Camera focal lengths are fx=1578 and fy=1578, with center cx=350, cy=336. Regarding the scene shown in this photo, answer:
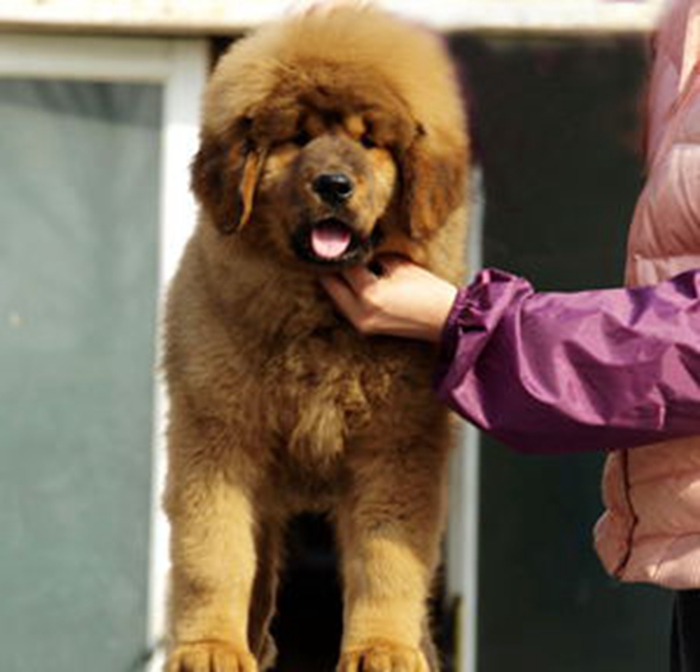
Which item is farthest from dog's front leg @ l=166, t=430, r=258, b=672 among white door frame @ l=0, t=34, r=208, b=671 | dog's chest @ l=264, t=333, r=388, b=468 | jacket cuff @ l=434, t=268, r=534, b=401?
white door frame @ l=0, t=34, r=208, b=671

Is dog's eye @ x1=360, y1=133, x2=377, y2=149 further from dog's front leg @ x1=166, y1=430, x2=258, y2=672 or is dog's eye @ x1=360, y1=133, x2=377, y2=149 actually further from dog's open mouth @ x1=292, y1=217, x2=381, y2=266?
dog's front leg @ x1=166, y1=430, x2=258, y2=672

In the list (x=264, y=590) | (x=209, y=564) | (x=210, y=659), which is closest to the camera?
(x=210, y=659)

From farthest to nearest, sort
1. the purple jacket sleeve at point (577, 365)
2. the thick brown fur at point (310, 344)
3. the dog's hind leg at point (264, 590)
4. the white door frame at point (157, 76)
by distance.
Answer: the white door frame at point (157, 76)
the dog's hind leg at point (264, 590)
the thick brown fur at point (310, 344)
the purple jacket sleeve at point (577, 365)

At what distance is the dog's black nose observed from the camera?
2.54 metres

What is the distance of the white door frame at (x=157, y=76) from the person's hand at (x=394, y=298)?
7.53ft

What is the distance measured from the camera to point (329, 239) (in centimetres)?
261

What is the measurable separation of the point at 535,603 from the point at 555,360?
9.37 feet

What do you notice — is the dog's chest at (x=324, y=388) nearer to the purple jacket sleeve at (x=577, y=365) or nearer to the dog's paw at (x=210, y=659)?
the purple jacket sleeve at (x=577, y=365)

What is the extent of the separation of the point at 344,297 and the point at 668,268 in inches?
21.4

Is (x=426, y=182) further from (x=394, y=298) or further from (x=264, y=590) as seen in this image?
(x=264, y=590)

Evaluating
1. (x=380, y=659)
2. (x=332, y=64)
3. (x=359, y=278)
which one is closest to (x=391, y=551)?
(x=380, y=659)

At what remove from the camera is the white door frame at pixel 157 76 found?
4.89 meters

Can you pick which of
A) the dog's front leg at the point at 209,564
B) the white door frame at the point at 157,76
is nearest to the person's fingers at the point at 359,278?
the dog's front leg at the point at 209,564

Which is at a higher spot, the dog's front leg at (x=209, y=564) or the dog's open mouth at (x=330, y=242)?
the dog's open mouth at (x=330, y=242)
